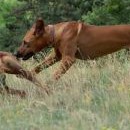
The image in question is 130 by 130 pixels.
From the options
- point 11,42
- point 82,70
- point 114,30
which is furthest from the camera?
point 11,42

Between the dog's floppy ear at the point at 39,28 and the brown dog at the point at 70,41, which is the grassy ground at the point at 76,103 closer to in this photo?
the brown dog at the point at 70,41

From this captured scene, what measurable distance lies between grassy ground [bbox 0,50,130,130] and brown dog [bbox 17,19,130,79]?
1.21ft

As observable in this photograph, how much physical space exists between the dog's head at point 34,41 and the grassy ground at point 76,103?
558 mm

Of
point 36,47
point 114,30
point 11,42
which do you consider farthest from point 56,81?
point 11,42

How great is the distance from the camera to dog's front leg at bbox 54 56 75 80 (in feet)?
27.7

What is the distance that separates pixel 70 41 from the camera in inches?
352

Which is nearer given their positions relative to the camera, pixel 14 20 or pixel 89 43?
pixel 89 43

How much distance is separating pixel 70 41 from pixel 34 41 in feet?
1.94

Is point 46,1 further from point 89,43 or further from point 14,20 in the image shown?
point 89,43

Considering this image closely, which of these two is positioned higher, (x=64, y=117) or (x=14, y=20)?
(x=64, y=117)

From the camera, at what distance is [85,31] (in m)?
9.23

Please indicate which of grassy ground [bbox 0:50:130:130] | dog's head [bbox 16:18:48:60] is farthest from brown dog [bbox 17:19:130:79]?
grassy ground [bbox 0:50:130:130]

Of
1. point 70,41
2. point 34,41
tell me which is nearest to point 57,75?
point 70,41

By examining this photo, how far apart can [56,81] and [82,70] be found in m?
0.75
